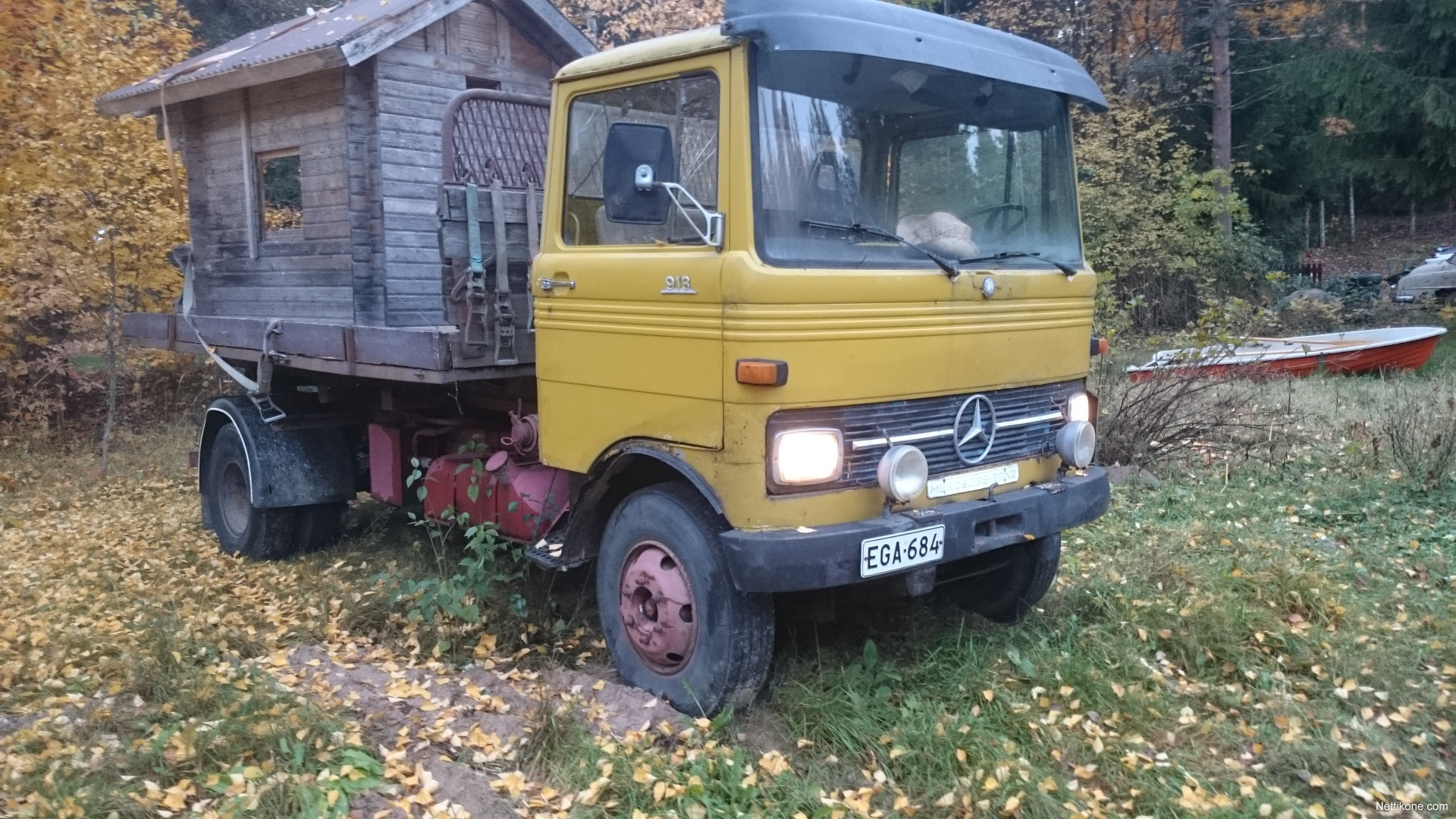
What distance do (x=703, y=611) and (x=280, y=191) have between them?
646cm

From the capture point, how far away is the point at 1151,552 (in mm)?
5891

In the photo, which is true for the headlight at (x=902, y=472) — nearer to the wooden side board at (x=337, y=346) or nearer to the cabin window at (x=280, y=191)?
the wooden side board at (x=337, y=346)

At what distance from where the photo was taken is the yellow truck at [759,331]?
12.5ft

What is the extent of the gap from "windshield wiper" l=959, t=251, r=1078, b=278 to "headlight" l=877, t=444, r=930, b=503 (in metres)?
0.90

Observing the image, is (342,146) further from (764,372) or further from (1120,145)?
(1120,145)

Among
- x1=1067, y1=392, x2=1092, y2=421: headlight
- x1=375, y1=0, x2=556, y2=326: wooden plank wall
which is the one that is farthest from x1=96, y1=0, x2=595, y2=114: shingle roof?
x1=1067, y1=392, x2=1092, y2=421: headlight

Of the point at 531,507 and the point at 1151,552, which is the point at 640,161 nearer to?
the point at 531,507

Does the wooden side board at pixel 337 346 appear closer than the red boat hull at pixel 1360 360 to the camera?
Yes

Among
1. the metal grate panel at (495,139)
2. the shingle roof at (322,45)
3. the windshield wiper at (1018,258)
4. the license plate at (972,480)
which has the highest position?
the shingle roof at (322,45)

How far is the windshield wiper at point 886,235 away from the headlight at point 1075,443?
1003mm

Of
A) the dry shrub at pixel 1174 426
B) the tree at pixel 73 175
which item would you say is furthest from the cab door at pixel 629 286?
the tree at pixel 73 175

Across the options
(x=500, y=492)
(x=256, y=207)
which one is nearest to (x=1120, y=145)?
(x=256, y=207)

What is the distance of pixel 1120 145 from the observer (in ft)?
56.9

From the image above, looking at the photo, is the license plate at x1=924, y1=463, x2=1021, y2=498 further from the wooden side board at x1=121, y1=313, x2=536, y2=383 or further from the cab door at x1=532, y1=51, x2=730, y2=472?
the wooden side board at x1=121, y1=313, x2=536, y2=383
